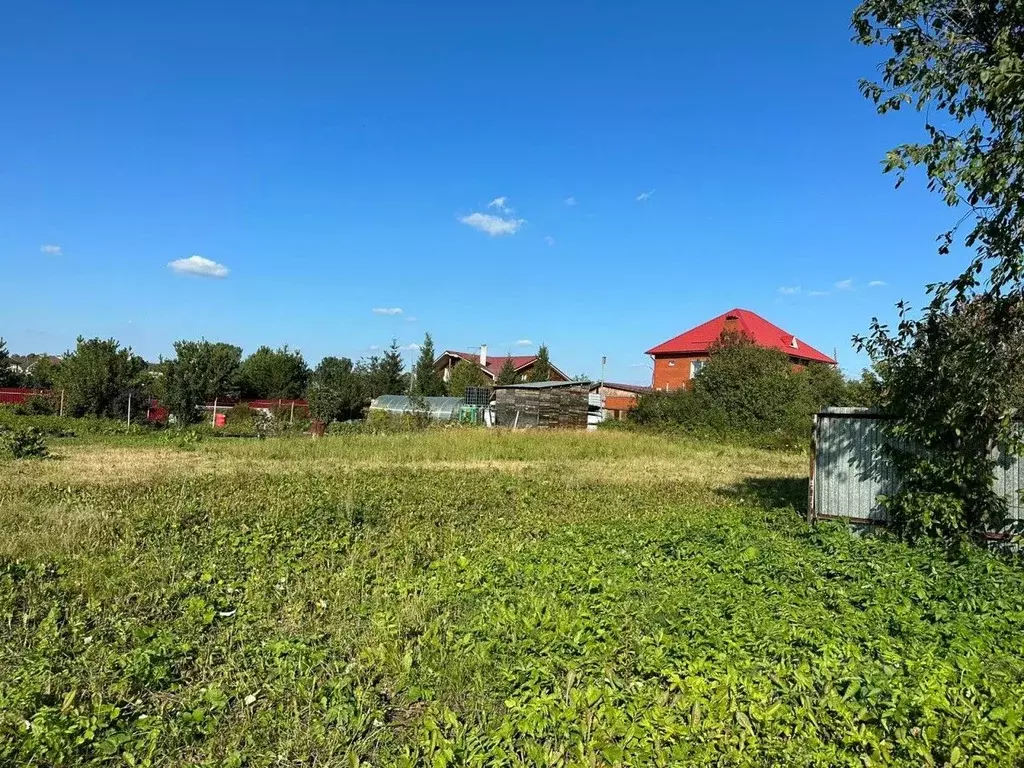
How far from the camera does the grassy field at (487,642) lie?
3.00 m

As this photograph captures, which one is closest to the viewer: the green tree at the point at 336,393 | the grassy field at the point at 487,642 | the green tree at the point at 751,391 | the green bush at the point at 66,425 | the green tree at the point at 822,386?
the grassy field at the point at 487,642

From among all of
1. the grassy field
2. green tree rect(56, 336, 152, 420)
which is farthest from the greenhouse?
the grassy field

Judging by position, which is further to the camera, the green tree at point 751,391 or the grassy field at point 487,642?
the green tree at point 751,391

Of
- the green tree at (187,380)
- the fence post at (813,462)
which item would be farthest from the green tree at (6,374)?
the fence post at (813,462)

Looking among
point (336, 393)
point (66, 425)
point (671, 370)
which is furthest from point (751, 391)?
point (66, 425)

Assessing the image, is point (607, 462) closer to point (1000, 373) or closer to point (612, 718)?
point (1000, 373)

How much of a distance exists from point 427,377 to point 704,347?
1890 centimetres

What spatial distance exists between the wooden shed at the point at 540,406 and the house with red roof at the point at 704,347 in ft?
49.7

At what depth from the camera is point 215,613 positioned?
15.5 ft

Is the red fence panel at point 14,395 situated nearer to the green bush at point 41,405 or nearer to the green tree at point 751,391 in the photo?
the green bush at point 41,405

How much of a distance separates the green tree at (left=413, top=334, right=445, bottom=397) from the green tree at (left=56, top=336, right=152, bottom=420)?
1763 centimetres

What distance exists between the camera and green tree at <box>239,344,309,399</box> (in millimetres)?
45156

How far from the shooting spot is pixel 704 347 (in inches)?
1767

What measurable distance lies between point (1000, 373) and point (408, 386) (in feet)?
128
